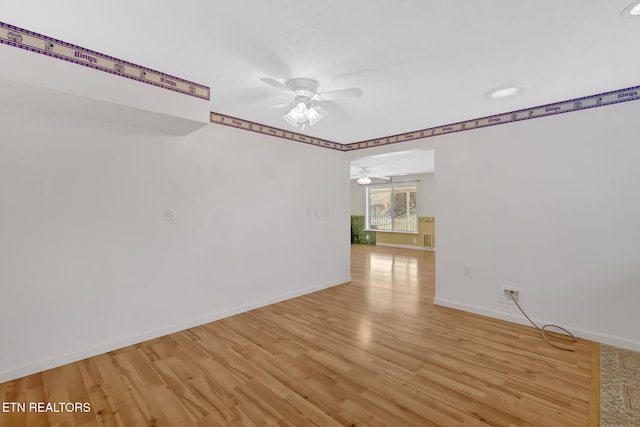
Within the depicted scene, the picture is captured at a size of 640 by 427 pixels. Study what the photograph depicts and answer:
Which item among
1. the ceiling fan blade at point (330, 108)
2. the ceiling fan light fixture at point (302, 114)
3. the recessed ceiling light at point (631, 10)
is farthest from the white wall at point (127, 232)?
the recessed ceiling light at point (631, 10)

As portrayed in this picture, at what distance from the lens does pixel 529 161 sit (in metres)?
3.03

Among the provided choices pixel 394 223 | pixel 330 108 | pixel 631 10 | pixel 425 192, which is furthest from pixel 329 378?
pixel 394 223

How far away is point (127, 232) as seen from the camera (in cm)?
258

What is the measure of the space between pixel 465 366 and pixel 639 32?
2.49 m

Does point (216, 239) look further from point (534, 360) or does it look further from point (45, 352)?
point (534, 360)

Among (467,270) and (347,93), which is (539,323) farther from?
(347,93)

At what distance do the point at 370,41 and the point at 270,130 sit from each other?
214cm

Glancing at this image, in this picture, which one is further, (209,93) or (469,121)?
(469,121)

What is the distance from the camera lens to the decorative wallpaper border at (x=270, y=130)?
3.23m

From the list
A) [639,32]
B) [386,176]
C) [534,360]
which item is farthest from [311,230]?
[386,176]

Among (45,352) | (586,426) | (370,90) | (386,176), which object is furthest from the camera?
(386,176)

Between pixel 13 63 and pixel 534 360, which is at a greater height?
pixel 13 63

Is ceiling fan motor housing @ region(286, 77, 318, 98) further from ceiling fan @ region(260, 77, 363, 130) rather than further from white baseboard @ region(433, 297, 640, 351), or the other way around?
white baseboard @ region(433, 297, 640, 351)

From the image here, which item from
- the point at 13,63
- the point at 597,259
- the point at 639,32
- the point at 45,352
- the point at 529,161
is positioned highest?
the point at 639,32
